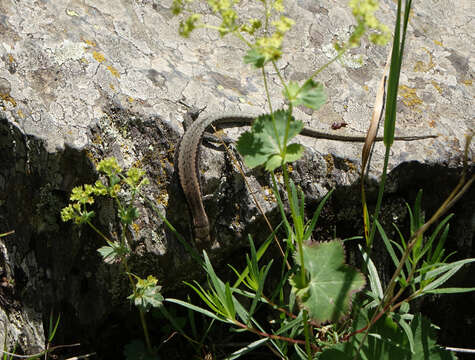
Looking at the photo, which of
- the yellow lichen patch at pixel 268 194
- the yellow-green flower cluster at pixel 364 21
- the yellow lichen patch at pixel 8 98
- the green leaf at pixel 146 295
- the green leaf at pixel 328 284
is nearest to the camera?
the yellow-green flower cluster at pixel 364 21

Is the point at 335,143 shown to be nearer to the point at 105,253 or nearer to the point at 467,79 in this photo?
the point at 467,79

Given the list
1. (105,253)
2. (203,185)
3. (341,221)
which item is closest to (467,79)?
(341,221)

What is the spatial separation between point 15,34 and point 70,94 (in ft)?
1.79

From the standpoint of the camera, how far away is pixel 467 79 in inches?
153

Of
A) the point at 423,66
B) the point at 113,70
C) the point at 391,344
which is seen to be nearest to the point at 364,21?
the point at 391,344

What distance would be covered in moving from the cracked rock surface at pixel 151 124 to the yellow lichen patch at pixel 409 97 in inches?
0.6

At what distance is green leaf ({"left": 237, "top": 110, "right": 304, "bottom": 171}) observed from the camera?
1753mm

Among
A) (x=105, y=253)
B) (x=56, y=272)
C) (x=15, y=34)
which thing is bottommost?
(x=56, y=272)

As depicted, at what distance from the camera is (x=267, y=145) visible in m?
1.83

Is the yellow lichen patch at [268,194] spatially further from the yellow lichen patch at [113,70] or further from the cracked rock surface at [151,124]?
the yellow lichen patch at [113,70]

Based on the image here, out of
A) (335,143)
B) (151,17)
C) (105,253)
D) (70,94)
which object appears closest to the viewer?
(105,253)

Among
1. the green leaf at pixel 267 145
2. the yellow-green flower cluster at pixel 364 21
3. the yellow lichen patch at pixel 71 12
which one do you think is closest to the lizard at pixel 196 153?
the yellow lichen patch at pixel 71 12

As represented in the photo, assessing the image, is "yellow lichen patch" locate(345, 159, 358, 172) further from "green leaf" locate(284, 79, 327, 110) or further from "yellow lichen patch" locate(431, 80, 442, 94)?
"green leaf" locate(284, 79, 327, 110)

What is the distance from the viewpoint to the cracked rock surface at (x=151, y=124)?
2779 mm
